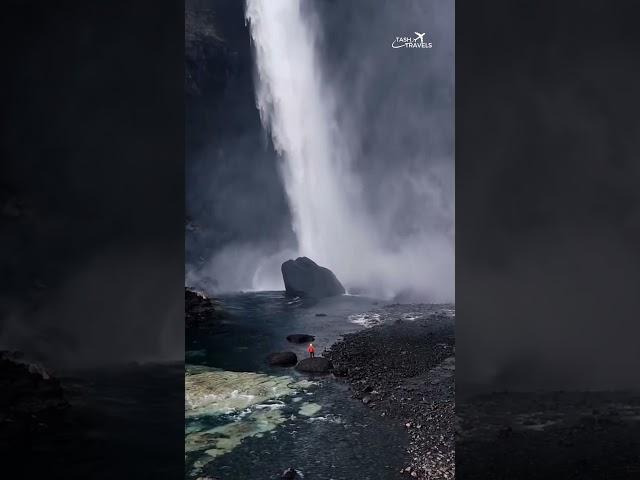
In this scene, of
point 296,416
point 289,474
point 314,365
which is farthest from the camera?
point 314,365

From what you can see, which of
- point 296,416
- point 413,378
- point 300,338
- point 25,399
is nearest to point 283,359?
point 300,338

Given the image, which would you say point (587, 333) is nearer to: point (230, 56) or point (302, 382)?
point (302, 382)

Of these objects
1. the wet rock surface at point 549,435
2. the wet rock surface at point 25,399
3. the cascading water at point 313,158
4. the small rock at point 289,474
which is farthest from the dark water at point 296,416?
the wet rock surface at point 25,399

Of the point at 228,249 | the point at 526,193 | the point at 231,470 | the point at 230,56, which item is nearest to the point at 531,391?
the point at 526,193

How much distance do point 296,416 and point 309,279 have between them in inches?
51.8

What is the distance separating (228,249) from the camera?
485 cm

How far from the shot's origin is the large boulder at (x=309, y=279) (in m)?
4.88

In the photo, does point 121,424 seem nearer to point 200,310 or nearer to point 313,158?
point 200,310

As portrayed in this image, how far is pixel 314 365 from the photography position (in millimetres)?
4781

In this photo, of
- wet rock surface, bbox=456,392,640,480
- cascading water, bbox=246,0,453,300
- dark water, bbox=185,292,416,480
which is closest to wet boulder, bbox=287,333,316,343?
dark water, bbox=185,292,416,480

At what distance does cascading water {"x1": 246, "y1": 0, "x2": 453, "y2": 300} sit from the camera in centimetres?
488

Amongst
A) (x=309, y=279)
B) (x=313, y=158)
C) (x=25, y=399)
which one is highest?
(x=313, y=158)

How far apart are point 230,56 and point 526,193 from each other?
3.17m

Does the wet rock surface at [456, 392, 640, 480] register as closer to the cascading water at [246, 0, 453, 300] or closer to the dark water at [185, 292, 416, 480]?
the dark water at [185, 292, 416, 480]
